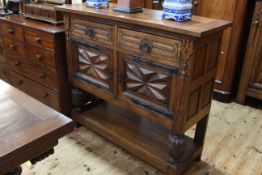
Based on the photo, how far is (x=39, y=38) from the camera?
2.02m

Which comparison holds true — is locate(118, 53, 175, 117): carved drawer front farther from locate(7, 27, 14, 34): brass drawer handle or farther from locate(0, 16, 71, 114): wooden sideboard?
locate(7, 27, 14, 34): brass drawer handle

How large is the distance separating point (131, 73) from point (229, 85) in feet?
4.53

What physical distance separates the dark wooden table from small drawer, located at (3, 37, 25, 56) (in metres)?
1.43

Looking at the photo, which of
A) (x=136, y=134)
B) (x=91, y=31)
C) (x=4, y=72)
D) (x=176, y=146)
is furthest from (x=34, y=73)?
(x=176, y=146)

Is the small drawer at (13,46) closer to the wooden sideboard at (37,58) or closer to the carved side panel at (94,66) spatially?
the wooden sideboard at (37,58)

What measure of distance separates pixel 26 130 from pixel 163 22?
0.87 m

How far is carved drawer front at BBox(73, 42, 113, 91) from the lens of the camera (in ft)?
5.51

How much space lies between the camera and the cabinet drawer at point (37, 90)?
85.7 inches

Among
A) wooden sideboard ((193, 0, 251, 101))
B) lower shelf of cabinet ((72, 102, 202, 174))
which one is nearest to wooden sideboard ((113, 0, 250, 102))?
wooden sideboard ((193, 0, 251, 101))

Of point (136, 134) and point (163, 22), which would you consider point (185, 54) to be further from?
point (136, 134)

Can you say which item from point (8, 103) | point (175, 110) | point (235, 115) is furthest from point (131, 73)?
point (235, 115)

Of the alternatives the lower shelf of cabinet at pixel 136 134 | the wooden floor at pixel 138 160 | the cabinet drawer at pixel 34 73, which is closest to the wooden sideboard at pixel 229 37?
the wooden floor at pixel 138 160

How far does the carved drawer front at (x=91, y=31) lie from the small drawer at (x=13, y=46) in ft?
2.33

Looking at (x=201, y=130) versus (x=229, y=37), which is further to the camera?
(x=229, y=37)
